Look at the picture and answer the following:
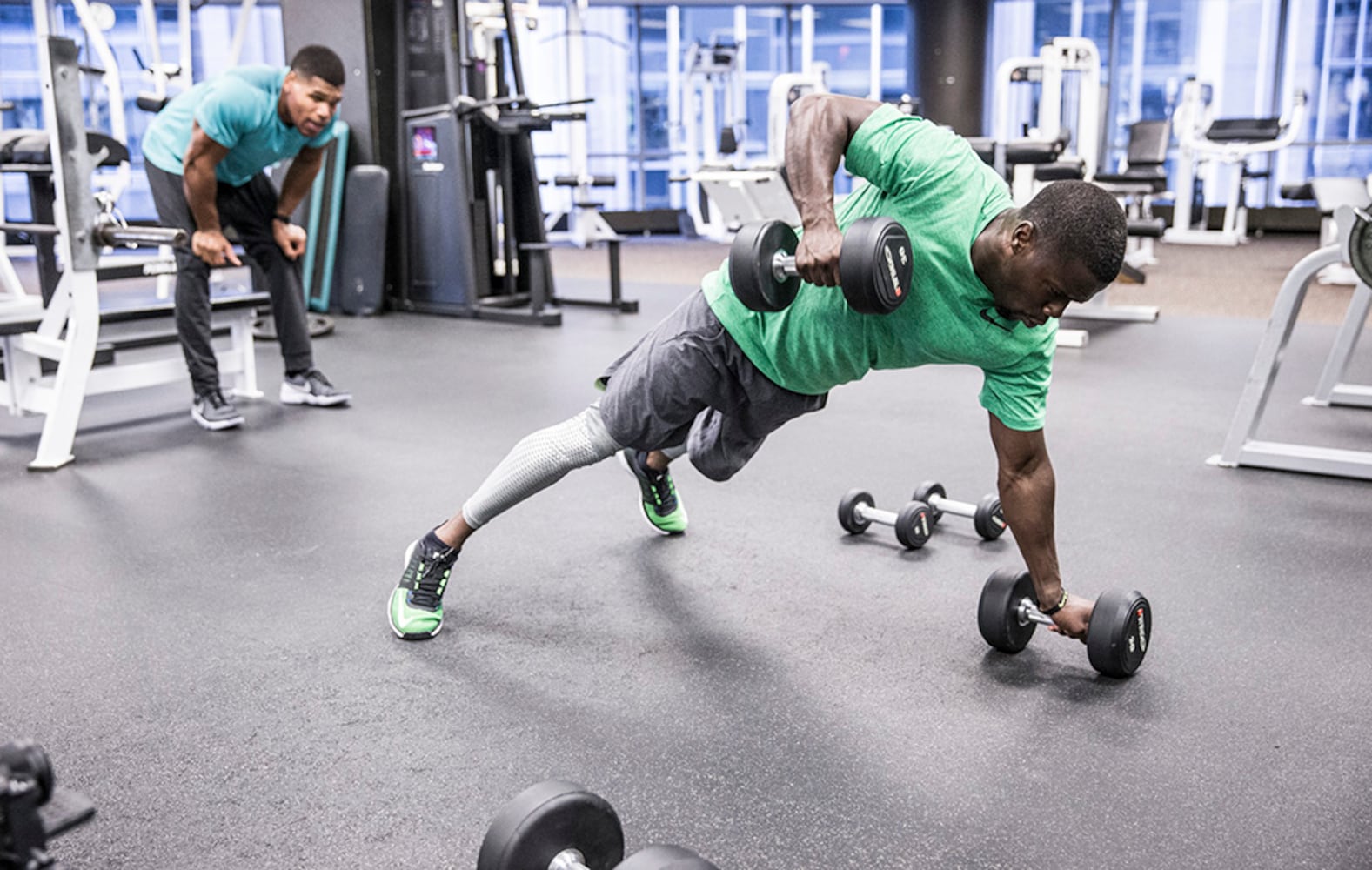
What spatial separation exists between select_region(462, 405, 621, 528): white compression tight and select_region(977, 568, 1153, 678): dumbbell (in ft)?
2.16

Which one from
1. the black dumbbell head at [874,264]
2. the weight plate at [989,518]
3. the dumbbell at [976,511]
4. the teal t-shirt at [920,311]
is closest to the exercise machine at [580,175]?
the dumbbell at [976,511]

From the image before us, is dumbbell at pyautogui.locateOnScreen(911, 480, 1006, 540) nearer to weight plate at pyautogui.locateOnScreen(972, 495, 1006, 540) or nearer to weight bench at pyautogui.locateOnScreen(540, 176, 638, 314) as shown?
weight plate at pyautogui.locateOnScreen(972, 495, 1006, 540)

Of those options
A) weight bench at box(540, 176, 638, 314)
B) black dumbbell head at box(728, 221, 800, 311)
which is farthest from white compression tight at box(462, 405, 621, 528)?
weight bench at box(540, 176, 638, 314)

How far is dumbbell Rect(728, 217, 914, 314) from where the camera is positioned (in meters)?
1.32

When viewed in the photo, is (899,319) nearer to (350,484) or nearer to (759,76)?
(350,484)

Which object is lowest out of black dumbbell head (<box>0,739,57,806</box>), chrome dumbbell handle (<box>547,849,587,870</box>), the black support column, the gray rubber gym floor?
the gray rubber gym floor

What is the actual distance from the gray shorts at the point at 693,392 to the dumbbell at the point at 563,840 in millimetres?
728

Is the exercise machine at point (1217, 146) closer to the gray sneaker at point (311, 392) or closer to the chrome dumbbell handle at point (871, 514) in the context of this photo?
the gray sneaker at point (311, 392)

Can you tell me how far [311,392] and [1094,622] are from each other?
114 inches

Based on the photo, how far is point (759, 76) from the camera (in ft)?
41.6

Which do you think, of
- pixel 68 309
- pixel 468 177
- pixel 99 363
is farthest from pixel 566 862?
pixel 468 177

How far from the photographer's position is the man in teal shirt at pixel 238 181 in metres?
3.17

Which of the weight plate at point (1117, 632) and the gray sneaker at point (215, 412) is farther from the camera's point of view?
the gray sneaker at point (215, 412)

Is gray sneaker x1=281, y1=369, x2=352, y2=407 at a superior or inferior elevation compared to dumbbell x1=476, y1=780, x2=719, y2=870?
inferior
